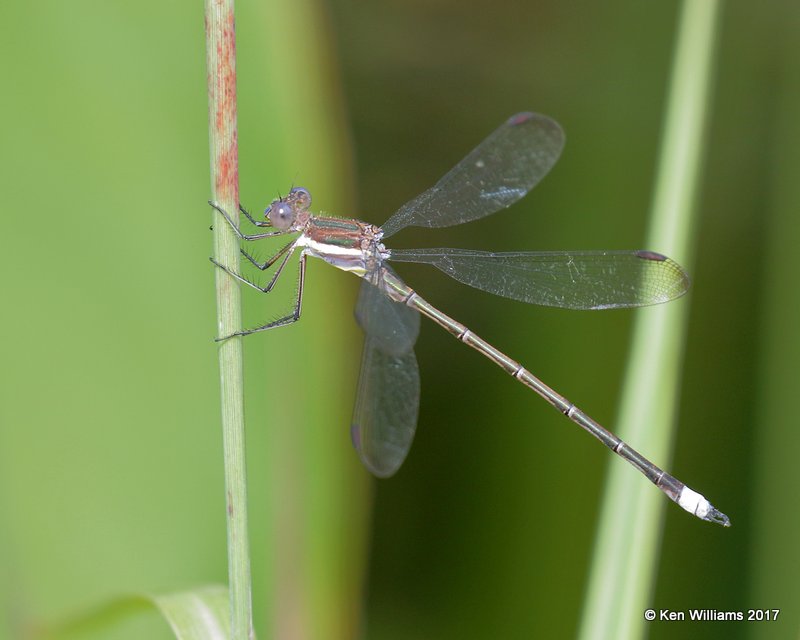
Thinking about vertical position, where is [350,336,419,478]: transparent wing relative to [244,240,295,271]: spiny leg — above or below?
below

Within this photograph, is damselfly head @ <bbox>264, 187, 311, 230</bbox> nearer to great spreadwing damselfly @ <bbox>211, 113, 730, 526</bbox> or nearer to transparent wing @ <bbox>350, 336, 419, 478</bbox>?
great spreadwing damselfly @ <bbox>211, 113, 730, 526</bbox>

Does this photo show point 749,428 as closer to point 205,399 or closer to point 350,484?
point 350,484

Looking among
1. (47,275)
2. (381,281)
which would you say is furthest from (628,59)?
(47,275)

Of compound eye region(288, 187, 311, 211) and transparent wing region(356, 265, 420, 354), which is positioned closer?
compound eye region(288, 187, 311, 211)

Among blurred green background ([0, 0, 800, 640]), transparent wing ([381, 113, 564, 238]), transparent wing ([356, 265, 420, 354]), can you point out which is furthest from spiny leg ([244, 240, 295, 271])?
transparent wing ([381, 113, 564, 238])

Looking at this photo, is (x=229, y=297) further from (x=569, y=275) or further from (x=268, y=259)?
(x=569, y=275)

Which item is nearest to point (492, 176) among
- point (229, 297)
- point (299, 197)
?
point (299, 197)

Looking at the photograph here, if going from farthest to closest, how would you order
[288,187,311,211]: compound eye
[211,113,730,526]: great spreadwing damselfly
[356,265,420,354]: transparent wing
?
1. [356,265,420,354]: transparent wing
2. [211,113,730,526]: great spreadwing damselfly
3. [288,187,311,211]: compound eye
